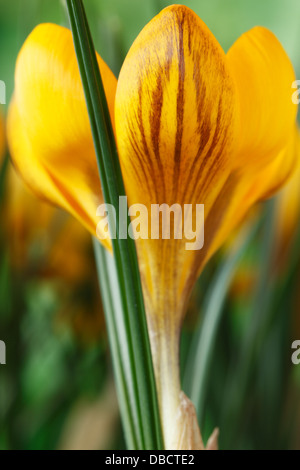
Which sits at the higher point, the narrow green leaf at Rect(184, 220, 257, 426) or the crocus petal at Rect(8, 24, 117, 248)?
the crocus petal at Rect(8, 24, 117, 248)

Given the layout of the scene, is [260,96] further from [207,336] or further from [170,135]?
[207,336]

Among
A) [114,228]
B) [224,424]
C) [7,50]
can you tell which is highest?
[7,50]

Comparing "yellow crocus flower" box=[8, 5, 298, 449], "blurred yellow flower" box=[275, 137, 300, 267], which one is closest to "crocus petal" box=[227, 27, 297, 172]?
"yellow crocus flower" box=[8, 5, 298, 449]

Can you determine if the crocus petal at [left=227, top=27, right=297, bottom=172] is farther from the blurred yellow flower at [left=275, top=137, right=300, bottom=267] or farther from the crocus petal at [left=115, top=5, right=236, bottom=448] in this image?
the blurred yellow flower at [left=275, top=137, right=300, bottom=267]

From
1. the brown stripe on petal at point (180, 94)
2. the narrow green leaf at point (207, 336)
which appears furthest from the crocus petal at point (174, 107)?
the narrow green leaf at point (207, 336)

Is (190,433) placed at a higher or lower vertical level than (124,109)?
lower

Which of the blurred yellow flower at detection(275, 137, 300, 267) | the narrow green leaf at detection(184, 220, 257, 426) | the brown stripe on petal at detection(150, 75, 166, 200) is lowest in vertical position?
the narrow green leaf at detection(184, 220, 257, 426)

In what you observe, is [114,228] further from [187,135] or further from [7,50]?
[7,50]

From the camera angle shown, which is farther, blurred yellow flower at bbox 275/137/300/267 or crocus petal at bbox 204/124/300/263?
blurred yellow flower at bbox 275/137/300/267

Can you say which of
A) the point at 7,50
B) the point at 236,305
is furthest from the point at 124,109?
the point at 236,305
